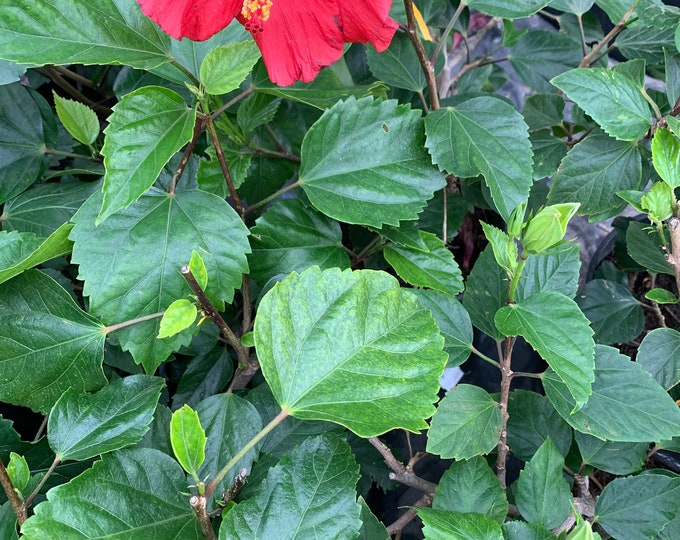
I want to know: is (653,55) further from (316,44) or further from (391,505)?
(391,505)

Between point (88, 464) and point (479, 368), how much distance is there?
0.84 m

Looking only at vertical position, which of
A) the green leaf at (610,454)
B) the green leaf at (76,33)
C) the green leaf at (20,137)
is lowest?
the green leaf at (610,454)

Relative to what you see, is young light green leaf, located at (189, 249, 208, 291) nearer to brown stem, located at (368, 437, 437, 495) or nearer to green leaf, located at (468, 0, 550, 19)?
brown stem, located at (368, 437, 437, 495)

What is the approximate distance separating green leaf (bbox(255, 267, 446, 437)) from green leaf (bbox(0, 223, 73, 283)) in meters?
0.26

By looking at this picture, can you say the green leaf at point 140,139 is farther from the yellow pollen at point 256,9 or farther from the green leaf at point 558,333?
the green leaf at point 558,333

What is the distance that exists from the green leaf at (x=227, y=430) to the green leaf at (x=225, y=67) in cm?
39

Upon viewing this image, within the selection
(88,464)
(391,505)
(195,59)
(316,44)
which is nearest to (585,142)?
(316,44)

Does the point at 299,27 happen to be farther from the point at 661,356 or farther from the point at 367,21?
the point at 661,356

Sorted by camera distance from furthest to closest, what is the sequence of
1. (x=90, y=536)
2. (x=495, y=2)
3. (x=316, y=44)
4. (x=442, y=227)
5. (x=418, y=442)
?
1. (x=418, y=442)
2. (x=442, y=227)
3. (x=495, y=2)
4. (x=316, y=44)
5. (x=90, y=536)

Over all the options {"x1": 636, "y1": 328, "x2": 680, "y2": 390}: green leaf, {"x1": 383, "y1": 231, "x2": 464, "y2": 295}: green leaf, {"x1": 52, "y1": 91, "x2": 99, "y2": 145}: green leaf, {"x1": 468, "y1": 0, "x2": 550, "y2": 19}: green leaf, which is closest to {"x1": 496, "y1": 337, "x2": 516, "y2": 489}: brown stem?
{"x1": 383, "y1": 231, "x2": 464, "y2": 295}: green leaf

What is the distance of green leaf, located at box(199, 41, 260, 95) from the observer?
0.73 m

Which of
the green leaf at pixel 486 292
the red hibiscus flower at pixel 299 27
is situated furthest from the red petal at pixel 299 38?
the green leaf at pixel 486 292

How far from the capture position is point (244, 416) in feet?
2.61

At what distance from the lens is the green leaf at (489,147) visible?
0.82 metres
